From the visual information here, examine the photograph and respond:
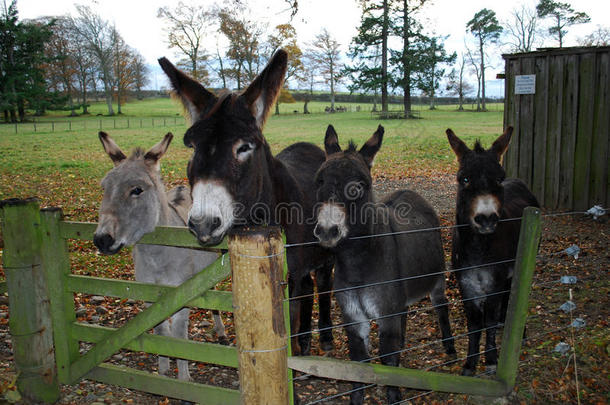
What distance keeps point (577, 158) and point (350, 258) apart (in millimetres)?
8795

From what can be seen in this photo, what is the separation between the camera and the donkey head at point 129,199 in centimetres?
361

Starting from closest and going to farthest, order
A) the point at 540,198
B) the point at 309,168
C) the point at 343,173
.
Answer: the point at 343,173 < the point at 309,168 < the point at 540,198

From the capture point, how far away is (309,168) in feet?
16.8

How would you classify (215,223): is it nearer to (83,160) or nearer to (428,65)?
(83,160)

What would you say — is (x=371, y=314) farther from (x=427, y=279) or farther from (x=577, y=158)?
(x=577, y=158)

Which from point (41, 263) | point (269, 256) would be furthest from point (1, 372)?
point (269, 256)

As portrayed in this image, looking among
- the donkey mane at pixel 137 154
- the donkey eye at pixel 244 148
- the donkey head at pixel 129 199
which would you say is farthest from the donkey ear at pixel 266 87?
the donkey mane at pixel 137 154

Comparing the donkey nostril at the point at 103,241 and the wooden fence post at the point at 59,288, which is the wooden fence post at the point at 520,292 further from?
the wooden fence post at the point at 59,288

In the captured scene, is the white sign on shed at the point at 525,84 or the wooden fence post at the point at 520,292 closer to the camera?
the wooden fence post at the point at 520,292

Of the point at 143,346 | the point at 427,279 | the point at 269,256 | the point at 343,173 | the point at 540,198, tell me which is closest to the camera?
the point at 269,256

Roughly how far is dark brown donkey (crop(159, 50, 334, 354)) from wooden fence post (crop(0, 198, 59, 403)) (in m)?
1.68

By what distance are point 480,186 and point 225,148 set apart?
8.70 feet

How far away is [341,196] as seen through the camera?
3.47m

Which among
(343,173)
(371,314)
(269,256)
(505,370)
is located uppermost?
(343,173)
